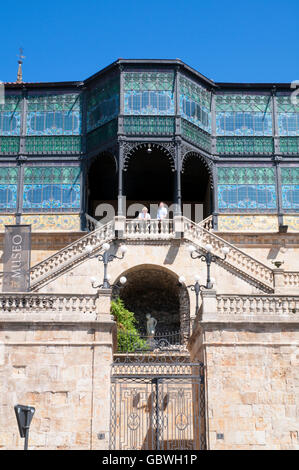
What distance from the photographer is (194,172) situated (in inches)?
1353

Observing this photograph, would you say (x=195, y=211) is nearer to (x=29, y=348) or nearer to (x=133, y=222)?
(x=133, y=222)

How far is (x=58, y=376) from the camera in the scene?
61.0 ft

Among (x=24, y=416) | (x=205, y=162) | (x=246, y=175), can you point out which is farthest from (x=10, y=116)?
(x=24, y=416)

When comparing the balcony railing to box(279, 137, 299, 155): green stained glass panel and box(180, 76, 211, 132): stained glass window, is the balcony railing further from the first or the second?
box(279, 137, 299, 155): green stained glass panel

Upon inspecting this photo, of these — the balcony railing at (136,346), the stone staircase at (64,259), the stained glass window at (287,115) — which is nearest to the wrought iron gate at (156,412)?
the balcony railing at (136,346)

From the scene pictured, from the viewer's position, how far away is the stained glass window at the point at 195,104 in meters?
32.5

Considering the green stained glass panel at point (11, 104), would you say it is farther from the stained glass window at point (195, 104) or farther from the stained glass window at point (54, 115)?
the stained glass window at point (195, 104)

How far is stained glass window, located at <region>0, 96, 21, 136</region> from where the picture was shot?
109 ft

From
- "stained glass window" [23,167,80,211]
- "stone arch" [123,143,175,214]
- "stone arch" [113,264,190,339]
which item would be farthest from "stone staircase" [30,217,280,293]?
"stone arch" [123,143,175,214]

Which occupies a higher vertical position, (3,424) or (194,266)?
(194,266)

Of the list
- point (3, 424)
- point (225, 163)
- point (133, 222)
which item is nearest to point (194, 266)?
point (133, 222)

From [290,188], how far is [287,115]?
362 cm

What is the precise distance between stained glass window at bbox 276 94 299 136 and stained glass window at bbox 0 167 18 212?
1219cm
